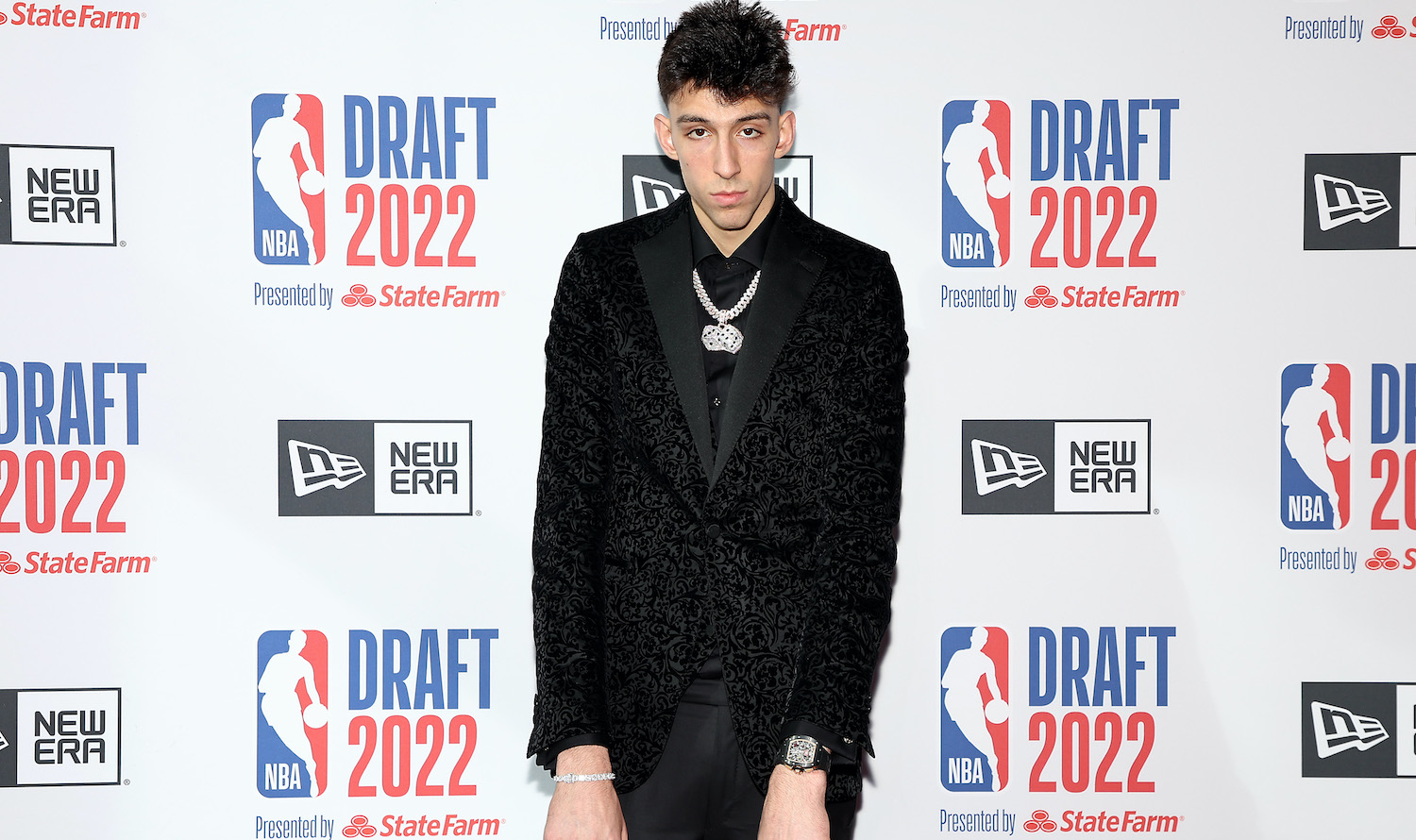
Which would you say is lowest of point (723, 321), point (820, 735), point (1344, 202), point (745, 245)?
point (820, 735)

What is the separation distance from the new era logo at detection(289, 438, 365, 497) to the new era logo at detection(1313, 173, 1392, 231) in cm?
249

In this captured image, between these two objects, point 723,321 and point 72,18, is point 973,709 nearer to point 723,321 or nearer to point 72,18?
point 723,321

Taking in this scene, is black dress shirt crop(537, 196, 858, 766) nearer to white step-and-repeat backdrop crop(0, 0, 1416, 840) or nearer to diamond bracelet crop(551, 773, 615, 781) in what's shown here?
diamond bracelet crop(551, 773, 615, 781)

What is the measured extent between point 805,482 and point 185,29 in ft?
6.34

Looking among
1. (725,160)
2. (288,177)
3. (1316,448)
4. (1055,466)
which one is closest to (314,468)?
(288,177)

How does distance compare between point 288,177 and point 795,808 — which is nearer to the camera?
point 795,808

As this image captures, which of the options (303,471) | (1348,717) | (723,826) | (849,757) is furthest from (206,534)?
(1348,717)

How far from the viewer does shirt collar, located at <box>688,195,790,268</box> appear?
1719 mm

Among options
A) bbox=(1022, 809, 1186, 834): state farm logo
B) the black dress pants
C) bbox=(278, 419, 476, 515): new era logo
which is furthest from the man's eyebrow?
bbox=(1022, 809, 1186, 834): state farm logo

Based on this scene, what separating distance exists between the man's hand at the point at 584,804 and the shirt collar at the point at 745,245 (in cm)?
81

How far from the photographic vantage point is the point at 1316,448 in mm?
2578

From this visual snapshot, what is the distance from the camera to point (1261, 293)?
2.57 m

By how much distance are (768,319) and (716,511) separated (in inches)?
12.6

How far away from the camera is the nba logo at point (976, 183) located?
8.28 feet
